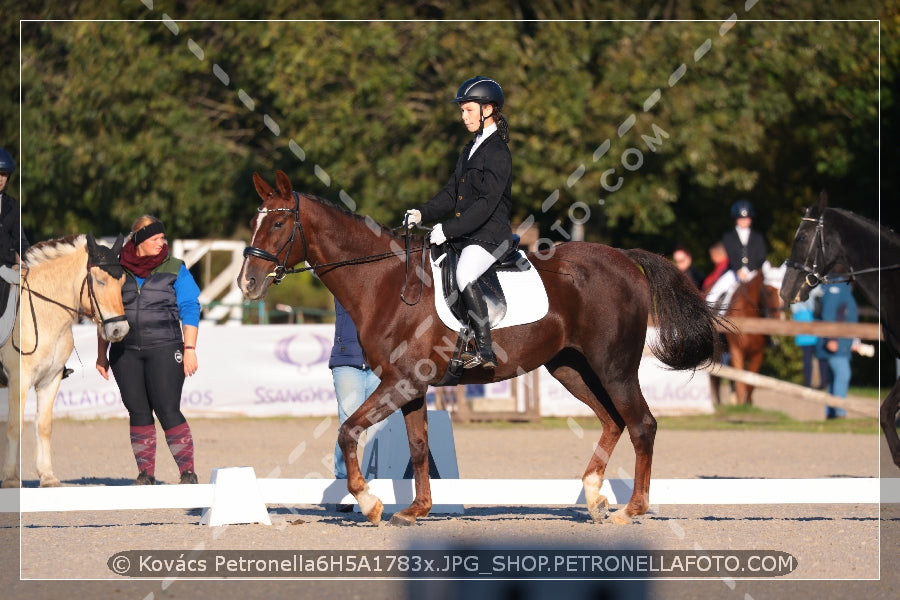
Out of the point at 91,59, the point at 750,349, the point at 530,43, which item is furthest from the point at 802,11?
the point at 91,59

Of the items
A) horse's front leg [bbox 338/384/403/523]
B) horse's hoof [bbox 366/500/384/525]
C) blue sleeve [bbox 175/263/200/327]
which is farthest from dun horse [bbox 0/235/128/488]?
horse's hoof [bbox 366/500/384/525]

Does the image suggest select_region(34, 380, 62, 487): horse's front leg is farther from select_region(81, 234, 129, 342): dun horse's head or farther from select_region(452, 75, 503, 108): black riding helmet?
select_region(452, 75, 503, 108): black riding helmet

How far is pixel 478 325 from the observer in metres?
8.09

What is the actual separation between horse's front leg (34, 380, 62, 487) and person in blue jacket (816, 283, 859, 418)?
34.7 ft

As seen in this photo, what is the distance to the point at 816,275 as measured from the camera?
10531mm

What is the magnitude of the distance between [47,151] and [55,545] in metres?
17.4

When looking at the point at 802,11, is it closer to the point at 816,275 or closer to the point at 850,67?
the point at 850,67

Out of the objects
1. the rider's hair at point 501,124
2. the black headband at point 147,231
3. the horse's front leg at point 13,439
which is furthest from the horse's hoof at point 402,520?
the horse's front leg at point 13,439

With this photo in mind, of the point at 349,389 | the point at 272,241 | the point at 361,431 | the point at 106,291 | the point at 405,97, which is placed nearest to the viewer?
the point at 361,431

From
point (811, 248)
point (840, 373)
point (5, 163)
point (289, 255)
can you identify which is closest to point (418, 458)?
point (289, 255)

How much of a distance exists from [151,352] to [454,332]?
2.69 m

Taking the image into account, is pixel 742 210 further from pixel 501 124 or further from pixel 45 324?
pixel 45 324

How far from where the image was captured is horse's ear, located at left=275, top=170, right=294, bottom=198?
788 cm

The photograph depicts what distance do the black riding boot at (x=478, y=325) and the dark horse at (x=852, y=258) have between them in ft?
11.2
